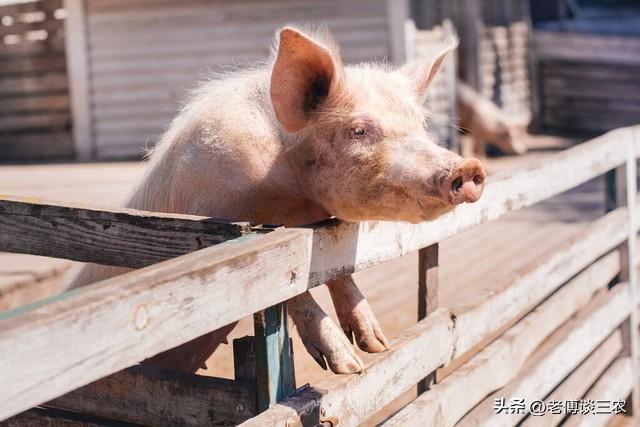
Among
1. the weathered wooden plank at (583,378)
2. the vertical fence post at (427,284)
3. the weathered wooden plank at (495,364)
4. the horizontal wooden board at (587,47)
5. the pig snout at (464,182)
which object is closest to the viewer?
the pig snout at (464,182)

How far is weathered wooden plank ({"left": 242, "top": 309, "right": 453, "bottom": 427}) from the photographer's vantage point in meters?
1.78

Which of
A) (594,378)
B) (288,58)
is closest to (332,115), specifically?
(288,58)

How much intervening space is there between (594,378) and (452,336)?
1.49 m

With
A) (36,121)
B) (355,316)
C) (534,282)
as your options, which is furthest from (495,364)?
(36,121)

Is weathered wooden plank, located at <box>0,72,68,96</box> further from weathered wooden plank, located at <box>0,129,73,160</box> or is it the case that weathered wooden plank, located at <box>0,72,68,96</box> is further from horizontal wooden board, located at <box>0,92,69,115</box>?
weathered wooden plank, located at <box>0,129,73,160</box>

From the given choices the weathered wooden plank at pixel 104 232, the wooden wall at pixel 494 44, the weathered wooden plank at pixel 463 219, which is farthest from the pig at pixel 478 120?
the weathered wooden plank at pixel 104 232

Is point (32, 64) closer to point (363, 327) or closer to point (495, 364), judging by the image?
point (495, 364)

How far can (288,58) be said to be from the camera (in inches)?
83.0

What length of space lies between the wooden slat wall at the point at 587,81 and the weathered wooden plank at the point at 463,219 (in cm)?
1006

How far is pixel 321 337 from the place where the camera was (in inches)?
79.0

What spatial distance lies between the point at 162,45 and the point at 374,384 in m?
10.4

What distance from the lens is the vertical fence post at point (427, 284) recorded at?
106 inches

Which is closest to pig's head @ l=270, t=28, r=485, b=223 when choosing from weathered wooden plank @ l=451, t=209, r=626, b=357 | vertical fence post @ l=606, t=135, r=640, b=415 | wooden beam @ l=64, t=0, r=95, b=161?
weathered wooden plank @ l=451, t=209, r=626, b=357

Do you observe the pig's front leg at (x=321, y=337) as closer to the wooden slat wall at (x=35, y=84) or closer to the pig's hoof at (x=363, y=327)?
the pig's hoof at (x=363, y=327)
